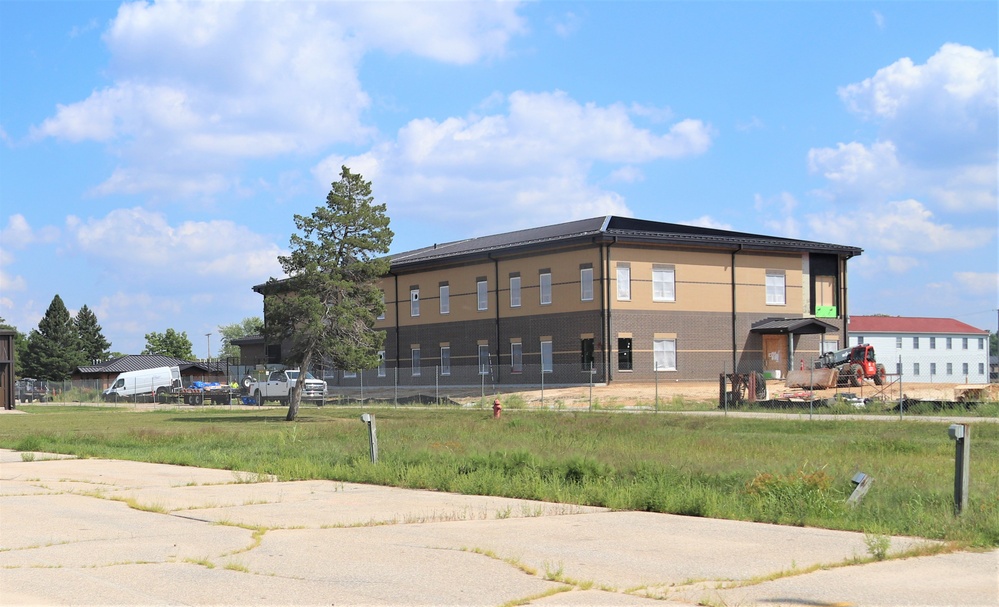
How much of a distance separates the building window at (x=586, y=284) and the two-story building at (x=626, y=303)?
0.18 ft

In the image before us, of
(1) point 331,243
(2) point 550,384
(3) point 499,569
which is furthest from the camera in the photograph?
(2) point 550,384

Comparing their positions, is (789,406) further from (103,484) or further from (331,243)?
(103,484)

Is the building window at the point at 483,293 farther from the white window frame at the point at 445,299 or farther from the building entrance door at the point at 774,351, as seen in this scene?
the building entrance door at the point at 774,351

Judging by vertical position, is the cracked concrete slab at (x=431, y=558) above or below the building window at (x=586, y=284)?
below

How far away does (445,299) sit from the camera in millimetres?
64375

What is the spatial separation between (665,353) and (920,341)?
66.4 m

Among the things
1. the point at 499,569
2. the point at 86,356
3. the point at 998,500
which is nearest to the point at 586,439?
the point at 998,500

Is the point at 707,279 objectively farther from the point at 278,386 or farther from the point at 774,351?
the point at 278,386

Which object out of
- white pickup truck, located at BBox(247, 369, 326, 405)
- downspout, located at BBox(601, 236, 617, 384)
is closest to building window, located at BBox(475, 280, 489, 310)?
downspout, located at BBox(601, 236, 617, 384)

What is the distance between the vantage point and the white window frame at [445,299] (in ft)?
210

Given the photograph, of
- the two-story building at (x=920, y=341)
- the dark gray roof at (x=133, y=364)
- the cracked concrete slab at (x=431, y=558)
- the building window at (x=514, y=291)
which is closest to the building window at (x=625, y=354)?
the building window at (x=514, y=291)

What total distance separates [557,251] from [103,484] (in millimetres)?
41715

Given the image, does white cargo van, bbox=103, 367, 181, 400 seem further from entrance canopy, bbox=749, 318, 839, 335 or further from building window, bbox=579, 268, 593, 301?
entrance canopy, bbox=749, 318, 839, 335

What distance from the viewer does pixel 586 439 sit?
24.1 metres
